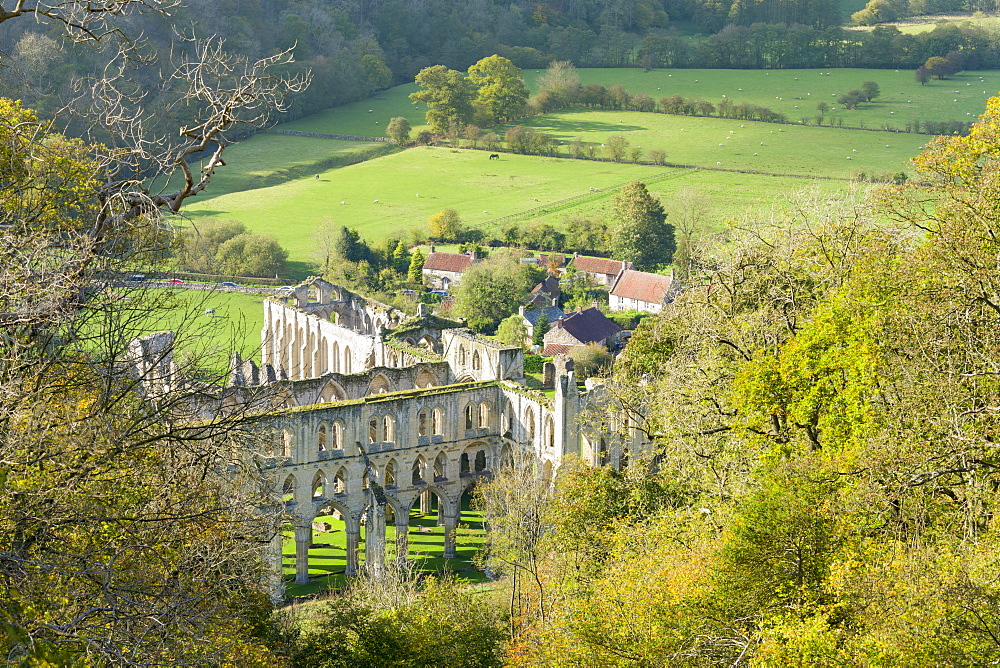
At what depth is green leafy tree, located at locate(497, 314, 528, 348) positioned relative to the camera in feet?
268

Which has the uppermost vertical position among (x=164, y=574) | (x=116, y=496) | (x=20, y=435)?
(x=20, y=435)

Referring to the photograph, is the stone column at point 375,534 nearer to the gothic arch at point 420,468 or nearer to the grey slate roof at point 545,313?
the gothic arch at point 420,468

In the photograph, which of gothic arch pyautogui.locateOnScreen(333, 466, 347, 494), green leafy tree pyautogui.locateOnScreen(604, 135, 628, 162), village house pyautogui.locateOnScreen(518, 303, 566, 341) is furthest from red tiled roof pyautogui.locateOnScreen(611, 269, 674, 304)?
gothic arch pyautogui.locateOnScreen(333, 466, 347, 494)

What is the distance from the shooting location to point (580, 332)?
83.8 meters

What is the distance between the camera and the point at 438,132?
140 m

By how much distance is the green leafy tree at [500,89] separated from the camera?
141625 millimetres

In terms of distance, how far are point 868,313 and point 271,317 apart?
52.2 metres

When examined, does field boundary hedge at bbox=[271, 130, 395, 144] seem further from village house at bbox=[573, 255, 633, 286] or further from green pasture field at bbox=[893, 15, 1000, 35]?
green pasture field at bbox=[893, 15, 1000, 35]

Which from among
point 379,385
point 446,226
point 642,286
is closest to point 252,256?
point 446,226

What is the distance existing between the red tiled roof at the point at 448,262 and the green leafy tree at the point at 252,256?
41.8 feet

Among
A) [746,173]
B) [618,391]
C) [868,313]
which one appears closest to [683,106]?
[746,173]

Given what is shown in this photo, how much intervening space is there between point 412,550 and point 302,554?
5963mm

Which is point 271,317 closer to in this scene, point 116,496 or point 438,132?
point 116,496

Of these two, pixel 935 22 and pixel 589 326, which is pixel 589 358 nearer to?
pixel 589 326
